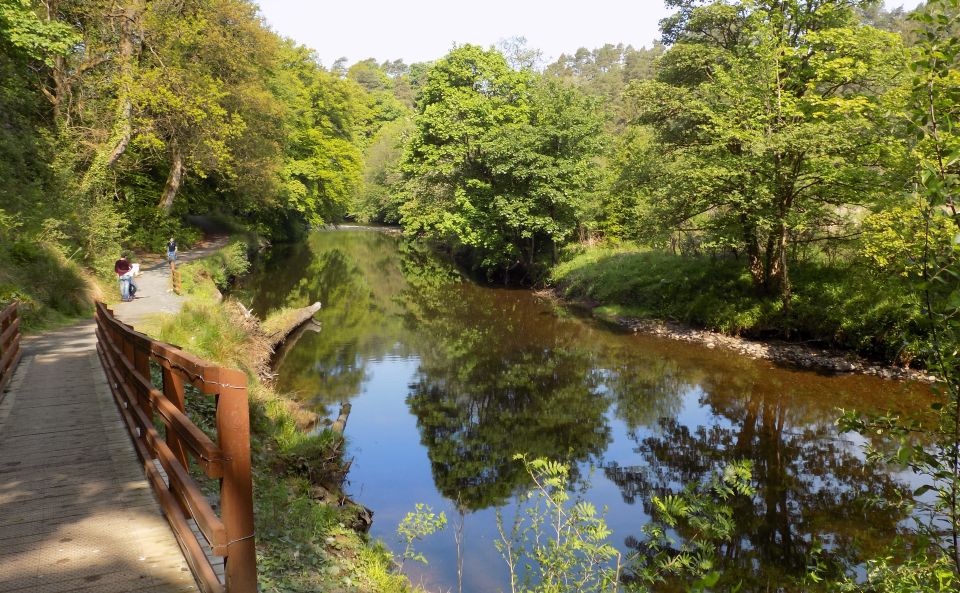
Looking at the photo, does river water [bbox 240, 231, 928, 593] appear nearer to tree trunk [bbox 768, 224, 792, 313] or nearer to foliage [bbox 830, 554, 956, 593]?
foliage [bbox 830, 554, 956, 593]

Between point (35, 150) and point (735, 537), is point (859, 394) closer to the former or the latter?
point (735, 537)

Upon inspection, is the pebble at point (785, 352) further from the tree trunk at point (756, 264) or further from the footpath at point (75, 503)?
the footpath at point (75, 503)

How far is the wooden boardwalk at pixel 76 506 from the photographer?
3623 millimetres

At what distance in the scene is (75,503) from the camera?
180 inches

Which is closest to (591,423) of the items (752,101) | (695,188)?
(695,188)

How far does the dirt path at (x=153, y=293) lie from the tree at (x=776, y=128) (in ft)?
48.6

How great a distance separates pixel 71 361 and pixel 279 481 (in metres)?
4.89

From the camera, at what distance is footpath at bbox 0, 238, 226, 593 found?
11.9ft

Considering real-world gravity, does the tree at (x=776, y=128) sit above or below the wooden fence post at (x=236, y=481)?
above

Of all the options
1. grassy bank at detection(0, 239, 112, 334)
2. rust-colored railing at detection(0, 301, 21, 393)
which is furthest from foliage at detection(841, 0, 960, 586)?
grassy bank at detection(0, 239, 112, 334)

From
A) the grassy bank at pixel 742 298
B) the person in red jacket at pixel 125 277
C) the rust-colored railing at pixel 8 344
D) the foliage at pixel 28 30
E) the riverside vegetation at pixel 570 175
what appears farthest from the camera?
the grassy bank at pixel 742 298

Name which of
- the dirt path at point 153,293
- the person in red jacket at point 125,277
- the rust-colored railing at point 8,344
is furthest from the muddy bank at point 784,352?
the rust-colored railing at point 8,344

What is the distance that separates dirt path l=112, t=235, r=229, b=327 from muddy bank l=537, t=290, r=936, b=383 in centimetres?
1532

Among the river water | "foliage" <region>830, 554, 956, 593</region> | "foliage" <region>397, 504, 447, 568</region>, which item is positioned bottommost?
the river water
